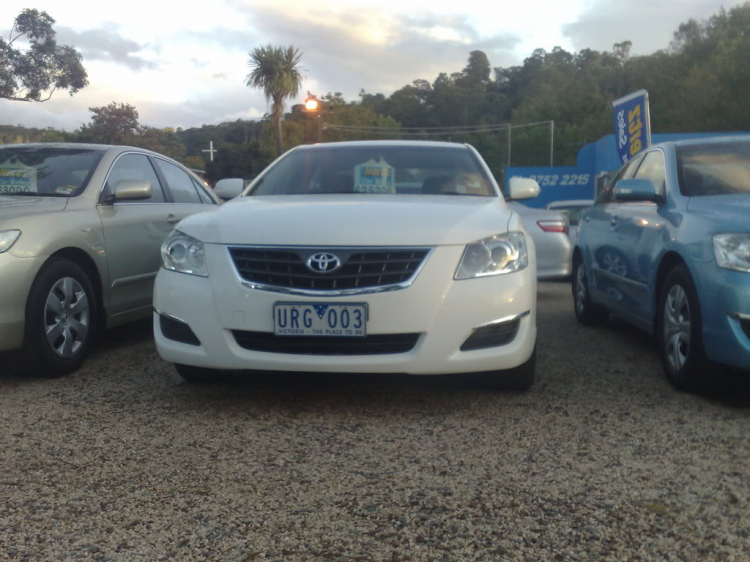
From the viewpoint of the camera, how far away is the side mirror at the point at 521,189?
522cm

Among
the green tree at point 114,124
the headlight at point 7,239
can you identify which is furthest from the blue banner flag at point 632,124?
the green tree at point 114,124

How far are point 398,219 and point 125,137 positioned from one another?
5422 cm

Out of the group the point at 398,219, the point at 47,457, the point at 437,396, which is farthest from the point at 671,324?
the point at 47,457

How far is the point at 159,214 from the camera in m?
6.06

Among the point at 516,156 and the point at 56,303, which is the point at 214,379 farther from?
the point at 516,156

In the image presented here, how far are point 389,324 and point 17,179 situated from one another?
320 centimetres

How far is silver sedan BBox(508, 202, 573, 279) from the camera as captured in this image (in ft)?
30.0

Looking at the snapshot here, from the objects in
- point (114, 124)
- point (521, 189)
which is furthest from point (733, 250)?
point (114, 124)

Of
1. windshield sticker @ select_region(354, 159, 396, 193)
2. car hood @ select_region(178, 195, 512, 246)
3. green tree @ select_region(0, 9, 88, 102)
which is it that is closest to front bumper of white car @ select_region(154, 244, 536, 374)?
car hood @ select_region(178, 195, 512, 246)

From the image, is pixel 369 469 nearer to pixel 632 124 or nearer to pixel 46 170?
pixel 46 170

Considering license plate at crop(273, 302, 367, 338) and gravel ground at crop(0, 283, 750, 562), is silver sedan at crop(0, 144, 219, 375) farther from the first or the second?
license plate at crop(273, 302, 367, 338)

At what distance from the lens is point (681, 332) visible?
4332 millimetres

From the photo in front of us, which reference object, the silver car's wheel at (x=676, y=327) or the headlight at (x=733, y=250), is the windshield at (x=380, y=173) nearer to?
the silver car's wheel at (x=676, y=327)

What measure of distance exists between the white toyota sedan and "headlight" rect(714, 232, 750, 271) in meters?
0.89
